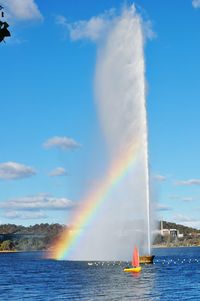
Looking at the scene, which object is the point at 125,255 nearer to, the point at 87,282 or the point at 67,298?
the point at 87,282

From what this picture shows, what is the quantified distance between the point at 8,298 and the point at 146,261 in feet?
153

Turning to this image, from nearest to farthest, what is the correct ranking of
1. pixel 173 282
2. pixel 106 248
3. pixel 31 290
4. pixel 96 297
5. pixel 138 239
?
1. pixel 96 297
2. pixel 31 290
3. pixel 173 282
4. pixel 138 239
5. pixel 106 248

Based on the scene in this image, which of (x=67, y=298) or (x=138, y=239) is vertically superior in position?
(x=138, y=239)

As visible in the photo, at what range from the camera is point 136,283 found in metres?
69.9

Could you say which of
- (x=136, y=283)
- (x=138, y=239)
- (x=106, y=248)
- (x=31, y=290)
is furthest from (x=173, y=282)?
(x=106, y=248)

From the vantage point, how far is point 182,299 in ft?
171

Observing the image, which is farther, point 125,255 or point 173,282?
point 125,255

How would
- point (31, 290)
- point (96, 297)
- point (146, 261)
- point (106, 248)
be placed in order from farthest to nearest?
point (106, 248) < point (146, 261) < point (31, 290) < point (96, 297)

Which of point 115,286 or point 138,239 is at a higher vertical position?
point 138,239

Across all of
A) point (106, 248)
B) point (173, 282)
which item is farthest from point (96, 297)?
point (106, 248)

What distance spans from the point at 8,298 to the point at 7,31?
43419 mm

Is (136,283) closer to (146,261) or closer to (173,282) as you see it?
(173,282)

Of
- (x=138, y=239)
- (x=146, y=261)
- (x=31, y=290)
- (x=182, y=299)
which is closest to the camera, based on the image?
(x=182, y=299)

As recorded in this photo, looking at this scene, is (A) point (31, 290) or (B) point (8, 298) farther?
(A) point (31, 290)
